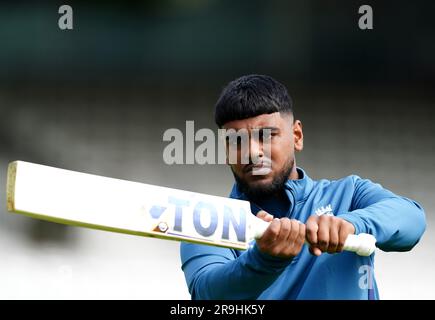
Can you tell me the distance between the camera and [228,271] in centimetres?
145

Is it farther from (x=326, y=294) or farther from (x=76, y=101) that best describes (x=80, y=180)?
(x=76, y=101)

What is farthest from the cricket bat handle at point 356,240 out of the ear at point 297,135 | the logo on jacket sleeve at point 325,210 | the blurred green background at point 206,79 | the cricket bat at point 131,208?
the blurred green background at point 206,79

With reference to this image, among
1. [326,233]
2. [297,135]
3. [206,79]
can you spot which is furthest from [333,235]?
[206,79]

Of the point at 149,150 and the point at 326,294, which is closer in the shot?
the point at 326,294

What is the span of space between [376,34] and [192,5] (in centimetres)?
78

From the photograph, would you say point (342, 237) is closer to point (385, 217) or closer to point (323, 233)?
point (323, 233)

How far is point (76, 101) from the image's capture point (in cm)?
337

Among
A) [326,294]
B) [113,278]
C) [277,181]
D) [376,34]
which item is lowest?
[113,278]

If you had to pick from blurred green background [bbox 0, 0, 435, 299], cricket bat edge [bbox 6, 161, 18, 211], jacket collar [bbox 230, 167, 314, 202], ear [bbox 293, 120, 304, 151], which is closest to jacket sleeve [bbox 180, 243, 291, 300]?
jacket collar [bbox 230, 167, 314, 202]

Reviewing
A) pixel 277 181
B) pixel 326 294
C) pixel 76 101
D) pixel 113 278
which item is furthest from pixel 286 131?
pixel 76 101

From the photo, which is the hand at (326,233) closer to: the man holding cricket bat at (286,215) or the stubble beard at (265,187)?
the man holding cricket bat at (286,215)

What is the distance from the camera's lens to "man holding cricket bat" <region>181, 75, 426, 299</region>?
1436 mm

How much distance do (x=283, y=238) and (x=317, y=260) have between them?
0.83 feet

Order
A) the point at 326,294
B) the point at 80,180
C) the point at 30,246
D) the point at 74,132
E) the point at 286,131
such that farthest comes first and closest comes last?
the point at 74,132, the point at 30,246, the point at 286,131, the point at 326,294, the point at 80,180
